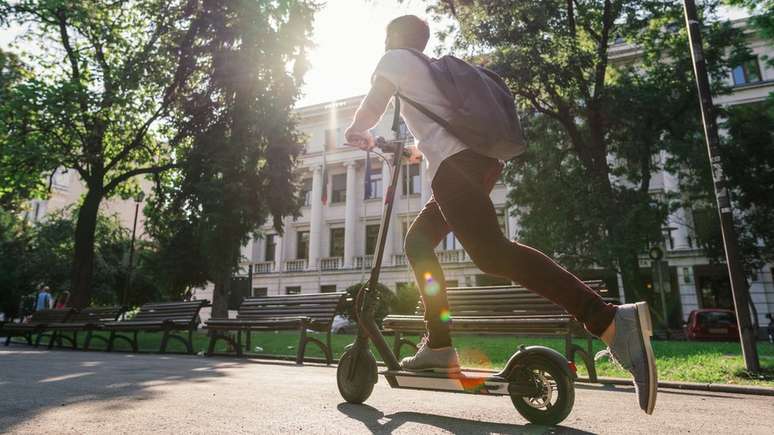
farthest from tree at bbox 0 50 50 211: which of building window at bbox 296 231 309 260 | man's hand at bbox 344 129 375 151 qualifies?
building window at bbox 296 231 309 260

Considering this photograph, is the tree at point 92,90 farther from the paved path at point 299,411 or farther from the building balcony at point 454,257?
the building balcony at point 454,257

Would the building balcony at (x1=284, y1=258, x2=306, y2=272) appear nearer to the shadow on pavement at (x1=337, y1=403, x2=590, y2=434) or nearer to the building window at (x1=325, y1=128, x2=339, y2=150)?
the building window at (x1=325, y1=128, x2=339, y2=150)

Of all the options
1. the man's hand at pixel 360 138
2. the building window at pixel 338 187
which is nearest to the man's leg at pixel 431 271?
the man's hand at pixel 360 138

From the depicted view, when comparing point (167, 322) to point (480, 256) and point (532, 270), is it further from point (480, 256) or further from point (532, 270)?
point (532, 270)

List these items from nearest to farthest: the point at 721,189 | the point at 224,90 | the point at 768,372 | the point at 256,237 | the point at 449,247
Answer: the point at 768,372 < the point at 721,189 < the point at 224,90 < the point at 256,237 < the point at 449,247

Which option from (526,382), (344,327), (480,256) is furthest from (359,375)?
(344,327)

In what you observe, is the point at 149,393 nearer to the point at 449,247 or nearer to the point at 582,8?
the point at 582,8

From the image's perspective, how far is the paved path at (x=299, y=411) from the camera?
2479 mm

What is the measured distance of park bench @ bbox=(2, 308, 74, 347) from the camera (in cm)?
1115

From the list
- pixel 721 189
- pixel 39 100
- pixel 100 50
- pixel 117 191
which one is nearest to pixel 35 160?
pixel 39 100

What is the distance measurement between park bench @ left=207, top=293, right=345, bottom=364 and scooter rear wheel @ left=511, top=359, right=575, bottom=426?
15.8 ft

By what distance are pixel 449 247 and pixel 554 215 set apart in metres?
15.2

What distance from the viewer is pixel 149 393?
3598mm

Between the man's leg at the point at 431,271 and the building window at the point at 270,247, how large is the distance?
39806 mm
